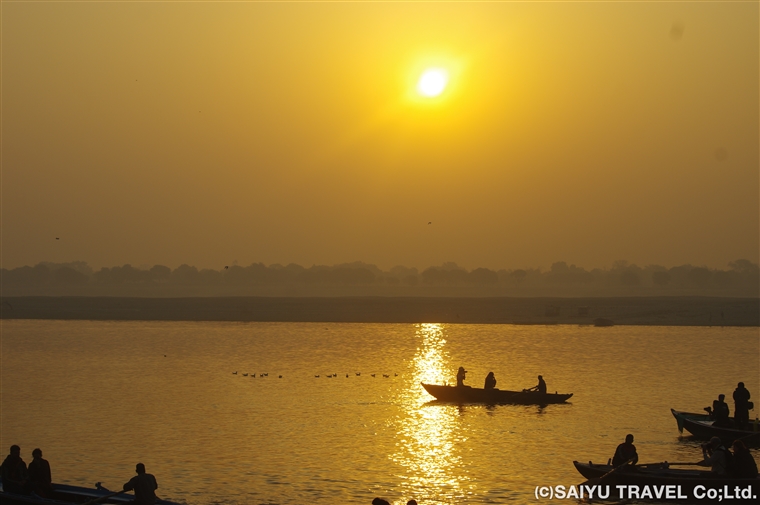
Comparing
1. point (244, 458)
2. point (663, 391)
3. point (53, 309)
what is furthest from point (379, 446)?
point (53, 309)

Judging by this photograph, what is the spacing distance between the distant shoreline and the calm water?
3641 centimetres

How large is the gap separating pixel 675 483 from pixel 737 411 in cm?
984

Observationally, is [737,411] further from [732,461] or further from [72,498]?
[72,498]

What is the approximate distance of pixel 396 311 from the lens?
159500mm

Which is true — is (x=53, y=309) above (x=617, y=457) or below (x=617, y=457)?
above

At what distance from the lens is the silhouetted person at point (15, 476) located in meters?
22.9

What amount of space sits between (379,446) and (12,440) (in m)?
15.3

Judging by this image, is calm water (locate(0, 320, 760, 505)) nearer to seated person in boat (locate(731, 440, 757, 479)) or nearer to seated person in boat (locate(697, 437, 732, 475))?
seated person in boat (locate(697, 437, 732, 475))

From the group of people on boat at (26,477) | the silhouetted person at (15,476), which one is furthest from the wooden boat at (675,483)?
the silhouetted person at (15,476)

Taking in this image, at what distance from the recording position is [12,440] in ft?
121

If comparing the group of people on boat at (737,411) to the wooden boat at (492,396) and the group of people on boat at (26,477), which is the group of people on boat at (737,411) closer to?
the wooden boat at (492,396)

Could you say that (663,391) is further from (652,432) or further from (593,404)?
(652,432)

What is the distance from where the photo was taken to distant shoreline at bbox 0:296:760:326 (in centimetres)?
12875

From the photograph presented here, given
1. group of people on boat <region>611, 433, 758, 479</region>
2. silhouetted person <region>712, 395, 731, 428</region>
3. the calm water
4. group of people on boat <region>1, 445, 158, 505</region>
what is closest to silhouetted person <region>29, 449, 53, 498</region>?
group of people on boat <region>1, 445, 158, 505</region>
